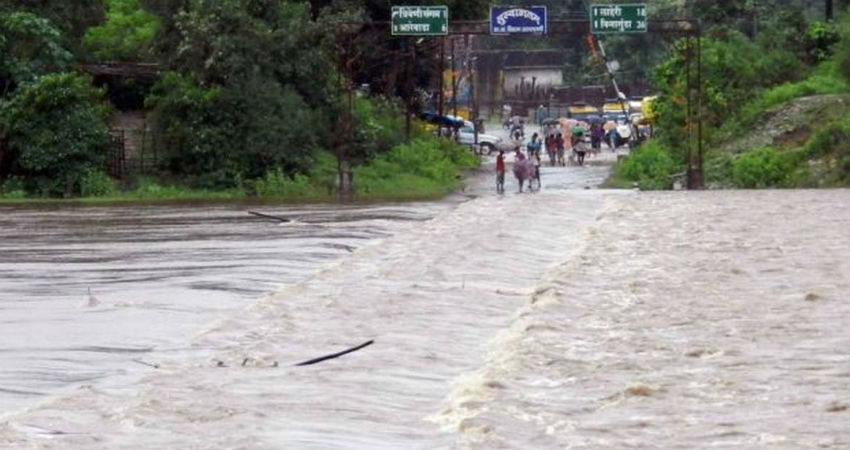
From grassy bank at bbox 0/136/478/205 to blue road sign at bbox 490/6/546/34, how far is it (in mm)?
4848

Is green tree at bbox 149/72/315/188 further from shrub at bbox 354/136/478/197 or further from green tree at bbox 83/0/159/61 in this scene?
green tree at bbox 83/0/159/61

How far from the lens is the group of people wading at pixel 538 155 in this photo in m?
48.0

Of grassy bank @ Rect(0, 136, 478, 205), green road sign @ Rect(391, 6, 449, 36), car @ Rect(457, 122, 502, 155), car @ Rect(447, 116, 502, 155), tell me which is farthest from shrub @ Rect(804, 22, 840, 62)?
green road sign @ Rect(391, 6, 449, 36)

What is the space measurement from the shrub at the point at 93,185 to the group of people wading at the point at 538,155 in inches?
426

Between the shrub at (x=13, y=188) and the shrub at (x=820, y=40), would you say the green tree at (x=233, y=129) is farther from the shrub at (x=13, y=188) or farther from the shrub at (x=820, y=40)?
the shrub at (x=820, y=40)

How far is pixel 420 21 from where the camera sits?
47062 mm

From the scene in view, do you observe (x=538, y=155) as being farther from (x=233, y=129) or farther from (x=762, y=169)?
(x=233, y=129)

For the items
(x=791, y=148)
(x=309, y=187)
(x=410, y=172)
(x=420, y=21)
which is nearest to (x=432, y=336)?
(x=420, y=21)

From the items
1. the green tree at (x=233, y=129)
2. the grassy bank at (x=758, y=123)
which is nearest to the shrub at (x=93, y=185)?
the green tree at (x=233, y=129)

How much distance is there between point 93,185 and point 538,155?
1532 centimetres

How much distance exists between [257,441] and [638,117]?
64.9 meters

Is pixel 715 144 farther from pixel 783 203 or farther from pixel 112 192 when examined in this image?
pixel 112 192

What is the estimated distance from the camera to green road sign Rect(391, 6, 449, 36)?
46594 millimetres

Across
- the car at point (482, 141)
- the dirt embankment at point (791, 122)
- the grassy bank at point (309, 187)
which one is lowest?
the grassy bank at point (309, 187)
